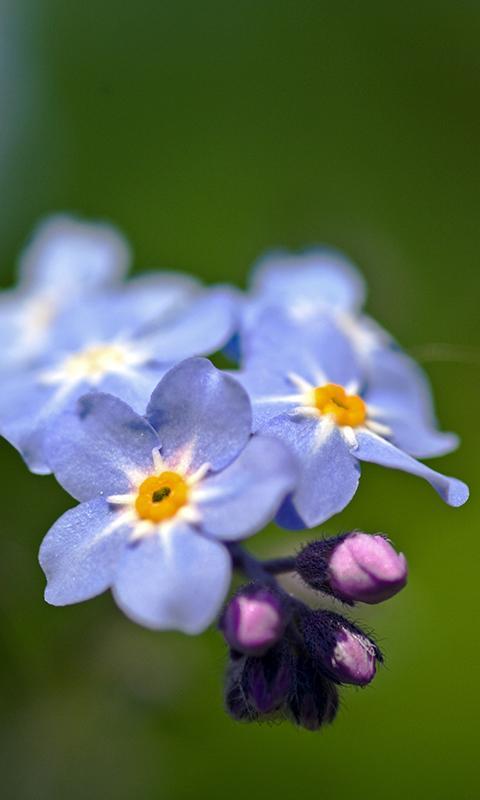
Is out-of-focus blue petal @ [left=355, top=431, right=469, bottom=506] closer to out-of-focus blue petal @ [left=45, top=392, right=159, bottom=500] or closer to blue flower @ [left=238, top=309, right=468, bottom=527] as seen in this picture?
blue flower @ [left=238, top=309, right=468, bottom=527]

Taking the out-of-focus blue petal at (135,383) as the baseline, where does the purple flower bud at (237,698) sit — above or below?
below

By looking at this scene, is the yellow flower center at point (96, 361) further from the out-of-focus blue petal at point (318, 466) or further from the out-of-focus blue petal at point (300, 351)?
the out-of-focus blue petal at point (318, 466)

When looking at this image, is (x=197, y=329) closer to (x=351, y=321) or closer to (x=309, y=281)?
(x=351, y=321)

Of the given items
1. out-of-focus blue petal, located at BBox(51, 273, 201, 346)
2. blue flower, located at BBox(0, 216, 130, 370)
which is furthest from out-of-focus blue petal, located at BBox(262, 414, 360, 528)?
blue flower, located at BBox(0, 216, 130, 370)

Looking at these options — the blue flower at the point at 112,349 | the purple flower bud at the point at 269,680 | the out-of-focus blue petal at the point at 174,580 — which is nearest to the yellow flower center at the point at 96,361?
the blue flower at the point at 112,349

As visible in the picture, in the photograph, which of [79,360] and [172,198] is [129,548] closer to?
[79,360]

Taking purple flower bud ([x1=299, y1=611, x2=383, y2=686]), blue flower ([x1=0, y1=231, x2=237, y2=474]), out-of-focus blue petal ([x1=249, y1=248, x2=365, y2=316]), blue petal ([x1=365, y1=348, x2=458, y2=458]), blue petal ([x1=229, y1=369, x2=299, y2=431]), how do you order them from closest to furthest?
purple flower bud ([x1=299, y1=611, x2=383, y2=686]) < blue petal ([x1=229, y1=369, x2=299, y2=431]) < blue flower ([x1=0, y1=231, x2=237, y2=474]) < blue petal ([x1=365, y1=348, x2=458, y2=458]) < out-of-focus blue petal ([x1=249, y1=248, x2=365, y2=316])

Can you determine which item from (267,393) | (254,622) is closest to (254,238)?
(267,393)
